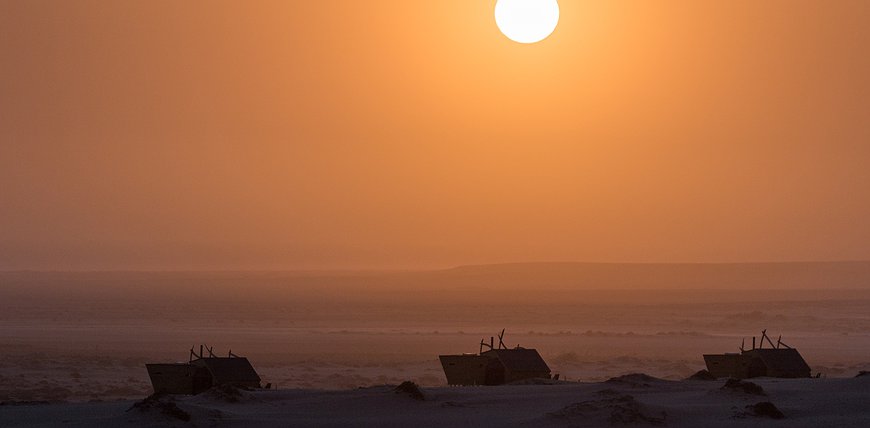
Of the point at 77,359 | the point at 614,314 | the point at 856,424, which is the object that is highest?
the point at 614,314

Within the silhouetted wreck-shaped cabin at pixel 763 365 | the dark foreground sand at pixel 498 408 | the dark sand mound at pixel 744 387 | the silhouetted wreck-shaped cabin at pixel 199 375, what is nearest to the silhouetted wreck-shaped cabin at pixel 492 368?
the dark foreground sand at pixel 498 408

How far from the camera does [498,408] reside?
33719 mm

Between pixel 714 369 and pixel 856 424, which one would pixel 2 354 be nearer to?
pixel 714 369

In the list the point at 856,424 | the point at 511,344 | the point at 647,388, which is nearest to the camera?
the point at 856,424

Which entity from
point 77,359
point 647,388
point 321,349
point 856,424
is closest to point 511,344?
point 321,349

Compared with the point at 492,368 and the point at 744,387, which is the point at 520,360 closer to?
the point at 492,368

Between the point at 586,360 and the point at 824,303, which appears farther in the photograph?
the point at 824,303

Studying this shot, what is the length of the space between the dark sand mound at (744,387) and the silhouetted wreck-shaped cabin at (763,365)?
25.5 ft

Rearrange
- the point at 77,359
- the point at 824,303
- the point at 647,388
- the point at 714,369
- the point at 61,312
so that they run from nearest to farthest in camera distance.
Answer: the point at 647,388
the point at 714,369
the point at 77,359
the point at 61,312
the point at 824,303

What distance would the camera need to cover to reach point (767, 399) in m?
33.9

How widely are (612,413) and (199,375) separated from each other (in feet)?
49.8

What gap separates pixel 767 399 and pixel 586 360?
34.9 meters

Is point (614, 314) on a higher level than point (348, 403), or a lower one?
higher

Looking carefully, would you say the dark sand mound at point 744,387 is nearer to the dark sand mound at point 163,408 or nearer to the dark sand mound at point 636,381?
the dark sand mound at point 636,381
